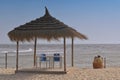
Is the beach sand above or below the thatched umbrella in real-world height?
below

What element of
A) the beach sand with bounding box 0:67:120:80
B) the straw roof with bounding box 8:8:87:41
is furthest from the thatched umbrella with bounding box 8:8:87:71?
the beach sand with bounding box 0:67:120:80

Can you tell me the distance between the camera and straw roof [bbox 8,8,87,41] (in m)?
13.1

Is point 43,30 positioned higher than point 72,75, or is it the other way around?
point 43,30

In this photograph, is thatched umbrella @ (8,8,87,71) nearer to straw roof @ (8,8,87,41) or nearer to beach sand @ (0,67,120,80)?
straw roof @ (8,8,87,41)

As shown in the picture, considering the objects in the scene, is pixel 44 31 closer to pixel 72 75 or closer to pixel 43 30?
pixel 43 30

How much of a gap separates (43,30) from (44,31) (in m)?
0.09

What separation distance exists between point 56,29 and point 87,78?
209cm

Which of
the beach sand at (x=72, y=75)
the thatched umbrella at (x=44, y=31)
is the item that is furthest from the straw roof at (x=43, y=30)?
the beach sand at (x=72, y=75)

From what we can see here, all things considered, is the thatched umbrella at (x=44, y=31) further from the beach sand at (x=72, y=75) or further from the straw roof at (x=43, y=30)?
the beach sand at (x=72, y=75)

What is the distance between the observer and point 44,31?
1325cm

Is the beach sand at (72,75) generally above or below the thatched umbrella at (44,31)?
below

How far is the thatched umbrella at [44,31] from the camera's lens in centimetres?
1313

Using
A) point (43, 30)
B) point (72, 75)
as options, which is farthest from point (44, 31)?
point (72, 75)

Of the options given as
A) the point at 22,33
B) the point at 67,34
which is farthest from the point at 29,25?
the point at 67,34
